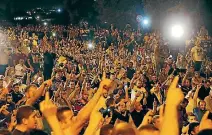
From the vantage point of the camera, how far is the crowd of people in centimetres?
377

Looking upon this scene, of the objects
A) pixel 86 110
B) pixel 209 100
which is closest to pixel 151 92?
pixel 209 100

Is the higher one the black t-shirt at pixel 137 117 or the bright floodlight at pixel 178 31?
the bright floodlight at pixel 178 31

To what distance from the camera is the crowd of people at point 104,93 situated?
3771mm

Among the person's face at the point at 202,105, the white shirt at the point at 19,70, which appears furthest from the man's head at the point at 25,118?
the white shirt at the point at 19,70

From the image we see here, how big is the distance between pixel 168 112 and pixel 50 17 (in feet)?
134

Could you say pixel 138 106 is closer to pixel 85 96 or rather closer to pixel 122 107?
pixel 122 107

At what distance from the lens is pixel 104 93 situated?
465 cm

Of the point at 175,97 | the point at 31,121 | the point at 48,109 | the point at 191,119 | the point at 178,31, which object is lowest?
the point at 191,119

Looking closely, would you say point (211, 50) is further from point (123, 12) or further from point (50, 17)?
point (50, 17)

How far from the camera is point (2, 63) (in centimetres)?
1820

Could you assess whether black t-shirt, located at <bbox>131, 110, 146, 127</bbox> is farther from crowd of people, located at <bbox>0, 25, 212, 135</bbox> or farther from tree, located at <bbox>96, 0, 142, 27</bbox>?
tree, located at <bbox>96, 0, 142, 27</bbox>

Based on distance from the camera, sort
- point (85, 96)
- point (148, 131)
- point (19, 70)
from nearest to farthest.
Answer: point (148, 131), point (85, 96), point (19, 70)

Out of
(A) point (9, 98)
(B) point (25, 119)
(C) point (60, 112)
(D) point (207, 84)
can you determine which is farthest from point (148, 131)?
→ (D) point (207, 84)

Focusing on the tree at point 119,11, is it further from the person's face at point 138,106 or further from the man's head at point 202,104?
the man's head at point 202,104
